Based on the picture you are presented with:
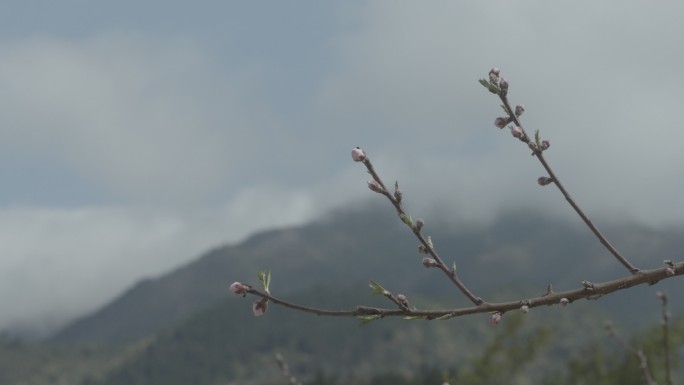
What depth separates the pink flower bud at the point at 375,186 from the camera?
4.30m

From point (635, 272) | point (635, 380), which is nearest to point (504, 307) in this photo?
point (635, 272)

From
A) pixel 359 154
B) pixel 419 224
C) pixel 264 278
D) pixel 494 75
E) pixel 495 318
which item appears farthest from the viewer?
pixel 494 75

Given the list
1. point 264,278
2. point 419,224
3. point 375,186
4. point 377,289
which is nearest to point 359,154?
point 375,186

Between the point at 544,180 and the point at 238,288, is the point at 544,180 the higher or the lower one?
the higher one

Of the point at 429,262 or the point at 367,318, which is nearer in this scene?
the point at 367,318

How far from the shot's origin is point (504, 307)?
154 inches

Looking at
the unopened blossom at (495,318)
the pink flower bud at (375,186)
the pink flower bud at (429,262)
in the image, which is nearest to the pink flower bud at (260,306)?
the pink flower bud at (375,186)

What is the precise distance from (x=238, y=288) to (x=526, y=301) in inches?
55.5

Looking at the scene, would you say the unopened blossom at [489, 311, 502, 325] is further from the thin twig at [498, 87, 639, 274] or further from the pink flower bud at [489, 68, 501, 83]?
the pink flower bud at [489, 68, 501, 83]

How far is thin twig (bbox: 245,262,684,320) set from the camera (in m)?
3.70

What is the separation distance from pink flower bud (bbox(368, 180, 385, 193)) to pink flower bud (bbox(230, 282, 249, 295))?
0.91m

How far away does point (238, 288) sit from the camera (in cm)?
392

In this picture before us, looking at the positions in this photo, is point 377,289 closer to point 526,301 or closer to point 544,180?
Answer: point 526,301

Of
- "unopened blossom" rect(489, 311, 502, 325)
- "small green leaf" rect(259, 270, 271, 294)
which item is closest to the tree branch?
"unopened blossom" rect(489, 311, 502, 325)
